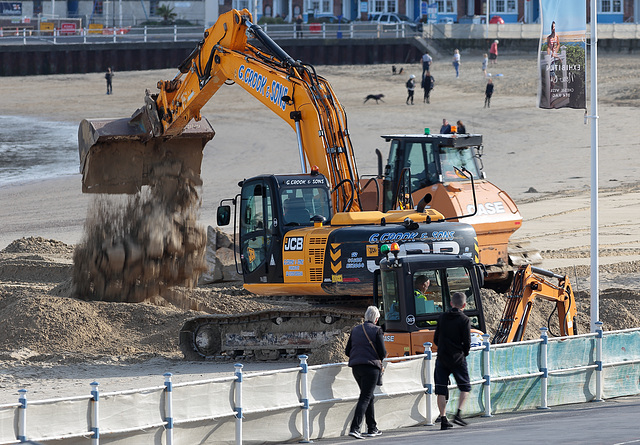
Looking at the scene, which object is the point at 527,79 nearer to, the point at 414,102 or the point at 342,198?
the point at 414,102

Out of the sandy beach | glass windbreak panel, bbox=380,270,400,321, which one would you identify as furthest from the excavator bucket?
glass windbreak panel, bbox=380,270,400,321

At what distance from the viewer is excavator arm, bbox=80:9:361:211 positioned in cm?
1573

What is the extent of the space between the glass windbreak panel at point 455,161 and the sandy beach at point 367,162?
3.53 metres

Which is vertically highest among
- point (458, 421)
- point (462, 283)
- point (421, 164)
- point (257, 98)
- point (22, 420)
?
point (257, 98)

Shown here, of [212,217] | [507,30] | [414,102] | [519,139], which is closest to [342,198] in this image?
[212,217]

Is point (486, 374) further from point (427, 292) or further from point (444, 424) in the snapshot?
point (427, 292)

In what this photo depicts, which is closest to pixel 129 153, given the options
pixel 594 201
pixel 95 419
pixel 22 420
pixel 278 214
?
pixel 278 214

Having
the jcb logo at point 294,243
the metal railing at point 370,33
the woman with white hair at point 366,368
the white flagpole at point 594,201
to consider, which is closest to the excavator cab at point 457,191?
the white flagpole at point 594,201

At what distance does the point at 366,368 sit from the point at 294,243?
4035mm

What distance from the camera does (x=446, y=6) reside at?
7512 cm

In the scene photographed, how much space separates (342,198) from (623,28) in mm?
44667

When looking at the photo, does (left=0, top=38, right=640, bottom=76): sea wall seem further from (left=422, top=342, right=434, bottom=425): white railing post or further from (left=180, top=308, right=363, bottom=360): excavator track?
(left=422, top=342, right=434, bottom=425): white railing post

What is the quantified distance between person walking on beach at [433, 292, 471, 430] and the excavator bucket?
7955 millimetres

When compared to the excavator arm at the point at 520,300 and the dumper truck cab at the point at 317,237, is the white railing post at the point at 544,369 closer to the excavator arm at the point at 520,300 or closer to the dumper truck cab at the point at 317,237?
the excavator arm at the point at 520,300
